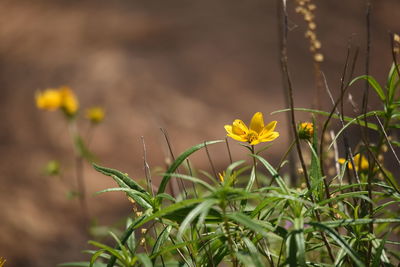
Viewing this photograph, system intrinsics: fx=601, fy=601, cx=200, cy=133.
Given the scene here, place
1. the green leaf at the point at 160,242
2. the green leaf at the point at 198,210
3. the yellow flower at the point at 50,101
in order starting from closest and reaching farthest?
1. the green leaf at the point at 198,210
2. the green leaf at the point at 160,242
3. the yellow flower at the point at 50,101

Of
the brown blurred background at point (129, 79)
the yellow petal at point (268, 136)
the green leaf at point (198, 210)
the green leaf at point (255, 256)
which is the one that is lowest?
the brown blurred background at point (129, 79)

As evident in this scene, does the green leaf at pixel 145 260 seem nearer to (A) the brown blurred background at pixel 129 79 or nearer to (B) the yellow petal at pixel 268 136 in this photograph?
(B) the yellow petal at pixel 268 136

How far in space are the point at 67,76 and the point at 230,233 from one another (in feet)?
8.34

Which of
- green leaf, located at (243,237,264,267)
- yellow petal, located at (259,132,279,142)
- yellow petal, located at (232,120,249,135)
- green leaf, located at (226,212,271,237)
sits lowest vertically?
green leaf, located at (243,237,264,267)

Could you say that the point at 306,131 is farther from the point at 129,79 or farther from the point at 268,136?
the point at 129,79

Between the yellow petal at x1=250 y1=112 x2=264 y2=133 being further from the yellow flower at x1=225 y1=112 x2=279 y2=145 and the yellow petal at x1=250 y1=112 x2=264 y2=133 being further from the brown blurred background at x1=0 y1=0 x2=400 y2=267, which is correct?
the brown blurred background at x1=0 y1=0 x2=400 y2=267

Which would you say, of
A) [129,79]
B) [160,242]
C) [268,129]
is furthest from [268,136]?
[129,79]

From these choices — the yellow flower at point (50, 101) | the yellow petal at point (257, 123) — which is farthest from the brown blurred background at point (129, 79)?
the yellow petal at point (257, 123)

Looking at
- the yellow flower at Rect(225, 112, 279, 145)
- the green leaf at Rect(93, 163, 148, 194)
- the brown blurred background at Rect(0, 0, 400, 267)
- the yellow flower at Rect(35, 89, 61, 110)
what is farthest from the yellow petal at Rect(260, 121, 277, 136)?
the brown blurred background at Rect(0, 0, 400, 267)

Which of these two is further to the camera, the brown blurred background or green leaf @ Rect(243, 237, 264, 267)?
the brown blurred background

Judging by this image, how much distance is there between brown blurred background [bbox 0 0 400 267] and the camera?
2.56 metres

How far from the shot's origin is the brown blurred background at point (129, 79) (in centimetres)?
256

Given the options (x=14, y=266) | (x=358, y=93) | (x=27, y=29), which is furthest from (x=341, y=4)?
(x=14, y=266)

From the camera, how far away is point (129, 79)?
3.03m
